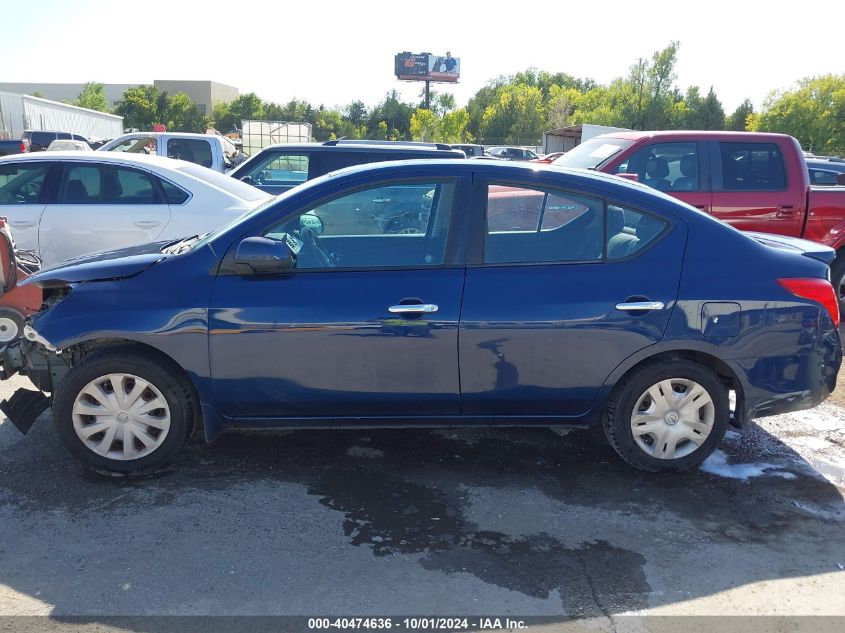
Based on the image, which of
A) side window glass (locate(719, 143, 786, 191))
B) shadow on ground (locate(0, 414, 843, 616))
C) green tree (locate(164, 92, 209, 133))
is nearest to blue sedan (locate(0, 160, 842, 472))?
shadow on ground (locate(0, 414, 843, 616))

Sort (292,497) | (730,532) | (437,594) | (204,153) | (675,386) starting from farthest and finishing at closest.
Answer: (204,153), (675,386), (292,497), (730,532), (437,594)

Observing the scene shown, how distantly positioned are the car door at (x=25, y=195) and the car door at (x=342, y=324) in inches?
166

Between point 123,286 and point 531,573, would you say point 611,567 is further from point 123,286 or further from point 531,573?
point 123,286

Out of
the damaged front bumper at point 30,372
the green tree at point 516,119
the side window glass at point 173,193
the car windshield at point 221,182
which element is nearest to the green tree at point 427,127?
the green tree at point 516,119

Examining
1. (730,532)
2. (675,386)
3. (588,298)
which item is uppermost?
(588,298)

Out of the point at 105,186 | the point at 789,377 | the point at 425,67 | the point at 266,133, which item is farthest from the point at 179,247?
the point at 425,67

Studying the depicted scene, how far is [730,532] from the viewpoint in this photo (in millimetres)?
3686

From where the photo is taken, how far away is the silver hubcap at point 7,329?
6277mm

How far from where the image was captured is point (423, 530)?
A: 11.9 ft

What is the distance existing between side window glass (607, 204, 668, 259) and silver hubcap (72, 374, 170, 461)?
2617 mm

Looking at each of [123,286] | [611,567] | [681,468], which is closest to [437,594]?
[611,567]

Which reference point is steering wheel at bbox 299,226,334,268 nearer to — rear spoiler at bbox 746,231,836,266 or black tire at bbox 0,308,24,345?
rear spoiler at bbox 746,231,836,266

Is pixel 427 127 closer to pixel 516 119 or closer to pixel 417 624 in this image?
pixel 516 119

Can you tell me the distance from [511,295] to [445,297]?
14.0 inches
